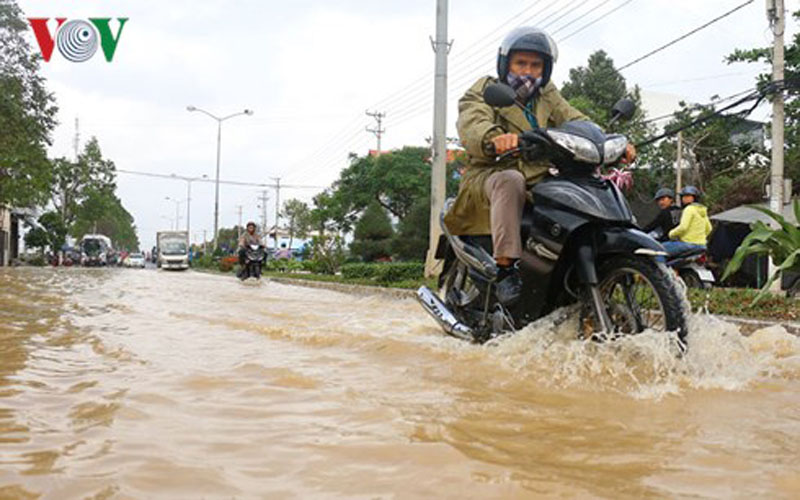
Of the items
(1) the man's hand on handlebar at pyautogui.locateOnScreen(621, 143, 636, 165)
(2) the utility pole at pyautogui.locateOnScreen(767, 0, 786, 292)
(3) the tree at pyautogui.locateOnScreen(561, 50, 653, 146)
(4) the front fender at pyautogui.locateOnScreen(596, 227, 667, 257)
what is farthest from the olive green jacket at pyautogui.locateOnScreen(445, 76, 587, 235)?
(3) the tree at pyautogui.locateOnScreen(561, 50, 653, 146)

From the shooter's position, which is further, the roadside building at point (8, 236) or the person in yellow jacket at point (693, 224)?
the roadside building at point (8, 236)

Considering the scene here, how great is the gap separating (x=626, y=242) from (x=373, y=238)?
2037cm

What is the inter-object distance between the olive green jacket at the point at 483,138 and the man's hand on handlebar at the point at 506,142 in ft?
0.52

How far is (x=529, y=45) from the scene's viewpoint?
146 inches

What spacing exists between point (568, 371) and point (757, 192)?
24116 millimetres

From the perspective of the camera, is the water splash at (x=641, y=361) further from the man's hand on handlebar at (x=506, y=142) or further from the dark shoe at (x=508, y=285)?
the man's hand on handlebar at (x=506, y=142)

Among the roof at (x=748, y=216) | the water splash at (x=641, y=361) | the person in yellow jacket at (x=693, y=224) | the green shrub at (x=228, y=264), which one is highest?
the roof at (x=748, y=216)

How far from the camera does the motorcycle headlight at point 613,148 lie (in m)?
3.34

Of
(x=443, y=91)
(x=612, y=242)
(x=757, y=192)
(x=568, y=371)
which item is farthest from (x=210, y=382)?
(x=757, y=192)

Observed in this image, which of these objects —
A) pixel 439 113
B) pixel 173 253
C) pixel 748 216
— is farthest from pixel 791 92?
pixel 173 253

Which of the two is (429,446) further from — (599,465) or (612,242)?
(612,242)

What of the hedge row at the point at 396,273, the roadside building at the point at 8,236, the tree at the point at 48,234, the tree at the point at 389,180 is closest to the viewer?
the hedge row at the point at 396,273

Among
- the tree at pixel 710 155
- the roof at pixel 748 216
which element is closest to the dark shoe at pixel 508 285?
the roof at pixel 748 216

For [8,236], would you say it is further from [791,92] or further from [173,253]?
[791,92]
